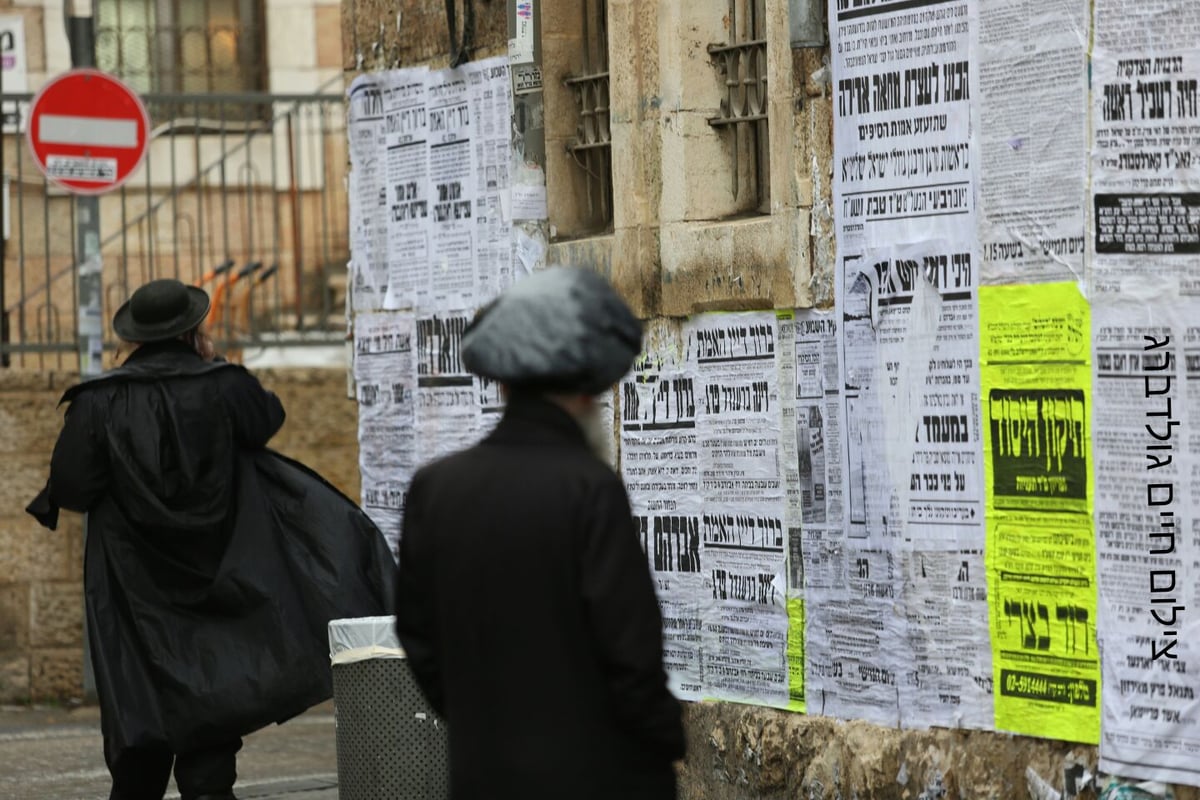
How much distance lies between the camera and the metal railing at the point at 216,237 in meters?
12.3

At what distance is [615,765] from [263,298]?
371 inches

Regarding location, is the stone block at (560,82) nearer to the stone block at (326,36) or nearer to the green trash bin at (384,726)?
the green trash bin at (384,726)

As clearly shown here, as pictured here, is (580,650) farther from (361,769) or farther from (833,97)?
(833,97)

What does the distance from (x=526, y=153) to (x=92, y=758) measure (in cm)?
334

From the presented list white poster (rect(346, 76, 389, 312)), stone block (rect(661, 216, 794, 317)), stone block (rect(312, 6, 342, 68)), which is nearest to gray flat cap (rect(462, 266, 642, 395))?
stone block (rect(661, 216, 794, 317))

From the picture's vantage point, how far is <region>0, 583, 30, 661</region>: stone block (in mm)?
11461

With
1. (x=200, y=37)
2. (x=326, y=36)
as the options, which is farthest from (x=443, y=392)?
(x=200, y=37)

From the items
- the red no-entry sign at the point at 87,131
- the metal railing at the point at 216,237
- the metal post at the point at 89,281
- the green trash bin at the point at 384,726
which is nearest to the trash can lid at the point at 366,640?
the green trash bin at the point at 384,726

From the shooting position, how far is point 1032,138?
611 cm

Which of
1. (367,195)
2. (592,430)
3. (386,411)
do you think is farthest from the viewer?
(367,195)

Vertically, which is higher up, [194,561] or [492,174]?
[492,174]

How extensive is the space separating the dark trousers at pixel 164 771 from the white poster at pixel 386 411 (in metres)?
1.84

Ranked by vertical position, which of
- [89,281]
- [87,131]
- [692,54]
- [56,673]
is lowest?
[56,673]

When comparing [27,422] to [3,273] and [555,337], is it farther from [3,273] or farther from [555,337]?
[555,337]
